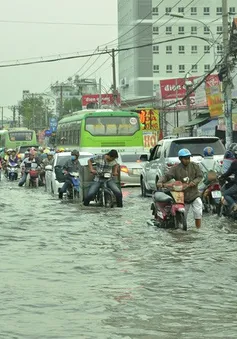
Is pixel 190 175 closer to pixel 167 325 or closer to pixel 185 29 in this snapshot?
pixel 167 325

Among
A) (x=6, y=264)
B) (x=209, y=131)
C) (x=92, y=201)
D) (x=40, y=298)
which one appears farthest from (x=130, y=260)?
(x=209, y=131)

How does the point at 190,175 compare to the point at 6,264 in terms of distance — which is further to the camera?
the point at 190,175

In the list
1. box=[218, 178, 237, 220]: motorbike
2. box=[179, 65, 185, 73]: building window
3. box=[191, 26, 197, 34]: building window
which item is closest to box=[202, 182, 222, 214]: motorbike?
box=[218, 178, 237, 220]: motorbike

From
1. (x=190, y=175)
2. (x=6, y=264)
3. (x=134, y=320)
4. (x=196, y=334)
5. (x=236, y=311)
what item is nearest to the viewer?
(x=196, y=334)

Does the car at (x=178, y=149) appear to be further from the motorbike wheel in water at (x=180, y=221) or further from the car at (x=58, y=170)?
the motorbike wheel in water at (x=180, y=221)

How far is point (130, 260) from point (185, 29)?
140608 mm

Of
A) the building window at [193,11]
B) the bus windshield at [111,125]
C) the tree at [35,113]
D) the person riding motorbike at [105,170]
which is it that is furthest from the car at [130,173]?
the building window at [193,11]

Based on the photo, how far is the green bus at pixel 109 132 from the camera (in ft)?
130

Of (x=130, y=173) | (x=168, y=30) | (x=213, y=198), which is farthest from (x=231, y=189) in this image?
(x=168, y=30)

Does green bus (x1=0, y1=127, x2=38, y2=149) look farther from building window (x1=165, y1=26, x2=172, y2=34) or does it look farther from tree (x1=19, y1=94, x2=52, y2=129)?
building window (x1=165, y1=26, x2=172, y2=34)

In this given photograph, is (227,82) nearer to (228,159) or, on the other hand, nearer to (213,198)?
(213,198)

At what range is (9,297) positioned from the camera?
907cm

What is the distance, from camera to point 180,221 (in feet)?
53.6

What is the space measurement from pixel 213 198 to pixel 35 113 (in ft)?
411
